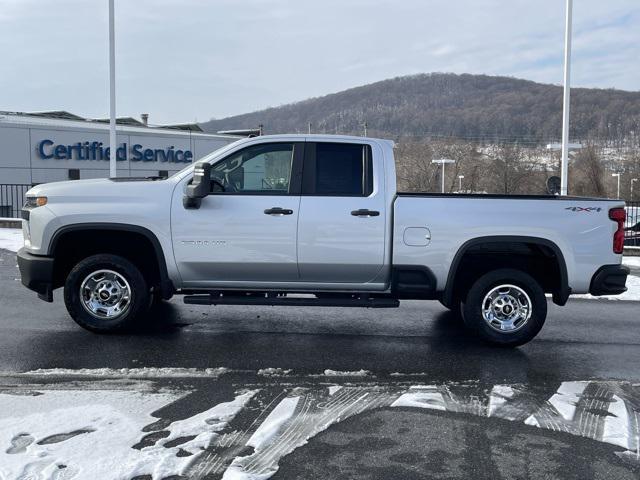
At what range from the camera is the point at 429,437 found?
14.5 feet

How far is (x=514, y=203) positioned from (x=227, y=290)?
3046 millimetres

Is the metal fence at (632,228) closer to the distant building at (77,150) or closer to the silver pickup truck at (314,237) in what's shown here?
the silver pickup truck at (314,237)

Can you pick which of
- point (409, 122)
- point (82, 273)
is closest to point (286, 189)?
point (82, 273)

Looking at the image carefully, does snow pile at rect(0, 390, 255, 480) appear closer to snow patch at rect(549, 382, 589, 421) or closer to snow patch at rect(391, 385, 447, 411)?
snow patch at rect(391, 385, 447, 411)

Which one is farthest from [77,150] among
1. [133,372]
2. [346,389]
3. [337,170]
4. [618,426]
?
[618,426]

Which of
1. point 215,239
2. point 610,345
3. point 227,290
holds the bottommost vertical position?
point 610,345

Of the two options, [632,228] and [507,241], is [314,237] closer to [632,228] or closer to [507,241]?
[507,241]

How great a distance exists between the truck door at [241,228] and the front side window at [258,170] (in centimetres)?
1


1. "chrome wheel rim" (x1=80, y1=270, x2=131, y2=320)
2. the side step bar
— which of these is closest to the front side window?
the side step bar

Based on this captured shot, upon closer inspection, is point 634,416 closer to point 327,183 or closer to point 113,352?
point 327,183

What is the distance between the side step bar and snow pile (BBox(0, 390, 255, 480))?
1.65 meters

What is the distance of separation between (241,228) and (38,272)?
213 centimetres

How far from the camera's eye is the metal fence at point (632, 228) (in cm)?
2154

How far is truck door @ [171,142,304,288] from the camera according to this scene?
671cm
